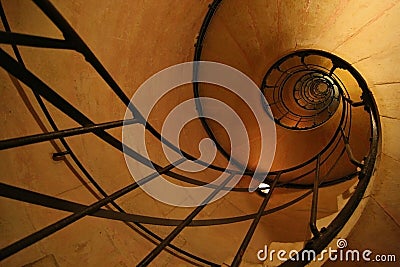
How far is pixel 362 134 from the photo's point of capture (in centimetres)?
460

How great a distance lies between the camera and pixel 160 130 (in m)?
3.67

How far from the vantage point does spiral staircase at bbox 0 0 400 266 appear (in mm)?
1879

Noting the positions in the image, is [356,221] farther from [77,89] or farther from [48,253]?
[77,89]

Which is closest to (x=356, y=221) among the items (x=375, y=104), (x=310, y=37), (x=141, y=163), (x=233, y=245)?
(x=375, y=104)

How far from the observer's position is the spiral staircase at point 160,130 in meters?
1.88

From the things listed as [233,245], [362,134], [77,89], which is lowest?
[233,245]

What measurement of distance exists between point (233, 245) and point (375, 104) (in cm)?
174

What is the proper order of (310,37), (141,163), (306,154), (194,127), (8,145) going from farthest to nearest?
(306,154)
(194,127)
(310,37)
(141,163)
(8,145)

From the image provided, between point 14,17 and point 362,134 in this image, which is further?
point 362,134

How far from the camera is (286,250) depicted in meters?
2.78

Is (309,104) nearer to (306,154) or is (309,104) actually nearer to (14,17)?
(306,154)

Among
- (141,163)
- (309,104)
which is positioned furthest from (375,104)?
(309,104)

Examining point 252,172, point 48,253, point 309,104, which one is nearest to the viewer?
point 48,253

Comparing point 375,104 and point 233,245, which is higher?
point 375,104
